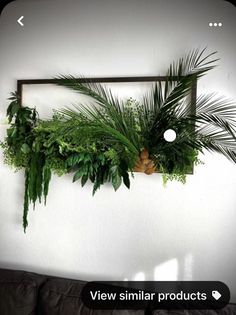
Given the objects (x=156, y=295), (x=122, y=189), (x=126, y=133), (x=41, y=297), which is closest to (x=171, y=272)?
(x=156, y=295)

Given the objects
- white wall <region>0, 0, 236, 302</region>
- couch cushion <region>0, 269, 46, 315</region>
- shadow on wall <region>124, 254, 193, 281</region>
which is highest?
white wall <region>0, 0, 236, 302</region>

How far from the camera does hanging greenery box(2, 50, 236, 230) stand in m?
1.05

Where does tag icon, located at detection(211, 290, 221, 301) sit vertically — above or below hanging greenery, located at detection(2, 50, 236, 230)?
below

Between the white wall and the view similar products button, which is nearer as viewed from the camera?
the view similar products button

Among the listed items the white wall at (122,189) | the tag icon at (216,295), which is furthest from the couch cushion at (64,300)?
the tag icon at (216,295)

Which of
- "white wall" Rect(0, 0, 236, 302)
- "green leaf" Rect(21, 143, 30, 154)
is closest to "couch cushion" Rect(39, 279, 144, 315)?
"white wall" Rect(0, 0, 236, 302)

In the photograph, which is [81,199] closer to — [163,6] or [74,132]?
[74,132]

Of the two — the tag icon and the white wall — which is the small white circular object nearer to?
the white wall

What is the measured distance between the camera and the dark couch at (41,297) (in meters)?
1.06

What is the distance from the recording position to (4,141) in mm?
1316

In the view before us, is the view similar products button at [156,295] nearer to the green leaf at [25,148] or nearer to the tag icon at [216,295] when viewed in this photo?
the tag icon at [216,295]

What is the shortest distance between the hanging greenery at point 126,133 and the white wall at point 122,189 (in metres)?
0.10

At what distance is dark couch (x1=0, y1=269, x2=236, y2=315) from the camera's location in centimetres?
106

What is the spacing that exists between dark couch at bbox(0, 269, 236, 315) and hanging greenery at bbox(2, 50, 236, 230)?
1.42 ft
